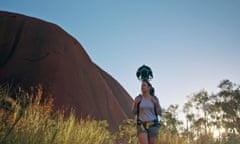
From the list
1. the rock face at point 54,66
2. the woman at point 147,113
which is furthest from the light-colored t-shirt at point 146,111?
the rock face at point 54,66

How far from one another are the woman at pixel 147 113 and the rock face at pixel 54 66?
58.8ft

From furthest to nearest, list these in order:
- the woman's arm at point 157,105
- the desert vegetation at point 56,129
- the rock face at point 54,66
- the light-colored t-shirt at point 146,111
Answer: the rock face at point 54,66, the woman's arm at point 157,105, the light-colored t-shirt at point 146,111, the desert vegetation at point 56,129

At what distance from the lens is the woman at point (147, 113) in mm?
4824

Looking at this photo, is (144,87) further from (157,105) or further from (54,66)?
(54,66)

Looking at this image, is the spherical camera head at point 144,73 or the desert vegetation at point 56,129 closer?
the desert vegetation at point 56,129


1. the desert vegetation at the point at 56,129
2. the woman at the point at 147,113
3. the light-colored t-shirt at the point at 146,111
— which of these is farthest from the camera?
the light-colored t-shirt at the point at 146,111

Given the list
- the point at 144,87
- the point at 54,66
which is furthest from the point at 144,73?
the point at 54,66

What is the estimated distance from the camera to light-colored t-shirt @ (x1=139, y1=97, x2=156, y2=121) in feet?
16.4

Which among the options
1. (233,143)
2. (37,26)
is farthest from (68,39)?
(233,143)

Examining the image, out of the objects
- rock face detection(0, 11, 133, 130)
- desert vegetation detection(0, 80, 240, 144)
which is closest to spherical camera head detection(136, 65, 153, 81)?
desert vegetation detection(0, 80, 240, 144)

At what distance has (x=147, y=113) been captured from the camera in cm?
503

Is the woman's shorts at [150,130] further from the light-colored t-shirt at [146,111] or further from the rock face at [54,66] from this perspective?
the rock face at [54,66]

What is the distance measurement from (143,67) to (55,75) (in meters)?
21.1

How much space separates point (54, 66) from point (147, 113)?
876 inches
